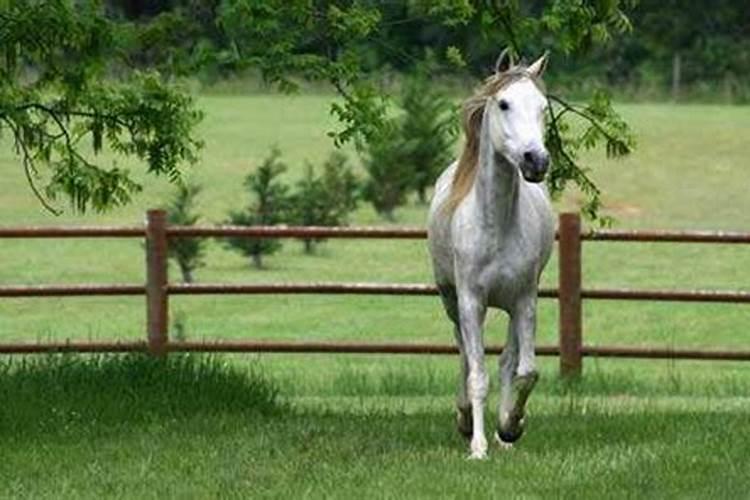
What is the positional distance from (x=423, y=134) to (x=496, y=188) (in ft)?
83.2

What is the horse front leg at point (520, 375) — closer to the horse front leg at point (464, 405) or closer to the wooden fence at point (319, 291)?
the horse front leg at point (464, 405)

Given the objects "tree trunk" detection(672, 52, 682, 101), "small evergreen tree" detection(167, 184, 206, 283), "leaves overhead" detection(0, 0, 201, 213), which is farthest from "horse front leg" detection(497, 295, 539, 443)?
"tree trunk" detection(672, 52, 682, 101)

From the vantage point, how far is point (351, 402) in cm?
1584

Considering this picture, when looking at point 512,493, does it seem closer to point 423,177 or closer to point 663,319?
point 663,319

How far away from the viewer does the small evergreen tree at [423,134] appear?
36906 mm

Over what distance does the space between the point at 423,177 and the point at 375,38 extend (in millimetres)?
24717

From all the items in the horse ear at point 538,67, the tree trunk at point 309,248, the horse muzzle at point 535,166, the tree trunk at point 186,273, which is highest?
the horse ear at point 538,67

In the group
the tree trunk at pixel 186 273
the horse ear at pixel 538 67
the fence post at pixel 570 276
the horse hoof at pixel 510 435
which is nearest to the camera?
the horse ear at pixel 538 67

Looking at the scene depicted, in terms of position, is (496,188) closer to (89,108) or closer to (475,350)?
(475,350)

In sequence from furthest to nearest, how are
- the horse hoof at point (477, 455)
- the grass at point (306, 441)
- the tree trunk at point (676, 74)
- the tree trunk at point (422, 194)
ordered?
the tree trunk at point (676, 74)
the tree trunk at point (422, 194)
the horse hoof at point (477, 455)
the grass at point (306, 441)

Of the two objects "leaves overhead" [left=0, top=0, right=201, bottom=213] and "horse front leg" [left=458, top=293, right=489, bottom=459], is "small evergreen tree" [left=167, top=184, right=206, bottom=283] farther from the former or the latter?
"horse front leg" [left=458, top=293, right=489, bottom=459]

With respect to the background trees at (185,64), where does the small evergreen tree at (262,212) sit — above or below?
below

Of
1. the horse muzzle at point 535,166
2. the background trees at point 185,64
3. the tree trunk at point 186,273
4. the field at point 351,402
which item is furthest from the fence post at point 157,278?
the tree trunk at point 186,273

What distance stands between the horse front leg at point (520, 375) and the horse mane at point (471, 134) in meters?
0.71
